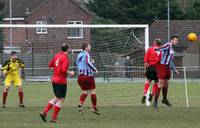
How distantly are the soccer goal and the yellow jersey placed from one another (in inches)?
102

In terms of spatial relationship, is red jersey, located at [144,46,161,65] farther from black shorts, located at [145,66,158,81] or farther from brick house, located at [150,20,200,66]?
A: brick house, located at [150,20,200,66]

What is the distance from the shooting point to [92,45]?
3105cm

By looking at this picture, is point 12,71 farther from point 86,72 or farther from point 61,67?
point 61,67

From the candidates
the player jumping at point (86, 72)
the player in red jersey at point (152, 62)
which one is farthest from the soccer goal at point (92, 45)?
the player jumping at point (86, 72)

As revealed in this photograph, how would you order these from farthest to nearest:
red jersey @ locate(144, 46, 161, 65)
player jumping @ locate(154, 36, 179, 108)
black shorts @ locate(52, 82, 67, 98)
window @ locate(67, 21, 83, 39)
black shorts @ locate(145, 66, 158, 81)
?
window @ locate(67, 21, 83, 39)
black shorts @ locate(145, 66, 158, 81)
red jersey @ locate(144, 46, 161, 65)
player jumping @ locate(154, 36, 179, 108)
black shorts @ locate(52, 82, 67, 98)

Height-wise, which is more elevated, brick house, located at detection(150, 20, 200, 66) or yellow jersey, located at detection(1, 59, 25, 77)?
brick house, located at detection(150, 20, 200, 66)

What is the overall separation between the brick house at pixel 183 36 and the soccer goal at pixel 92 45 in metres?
31.8

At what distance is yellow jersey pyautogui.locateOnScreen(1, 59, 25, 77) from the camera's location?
23953 mm

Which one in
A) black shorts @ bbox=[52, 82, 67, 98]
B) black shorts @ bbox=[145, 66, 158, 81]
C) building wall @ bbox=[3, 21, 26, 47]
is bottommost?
black shorts @ bbox=[52, 82, 67, 98]

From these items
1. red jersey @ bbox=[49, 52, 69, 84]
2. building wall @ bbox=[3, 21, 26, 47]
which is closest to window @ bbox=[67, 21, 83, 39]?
building wall @ bbox=[3, 21, 26, 47]

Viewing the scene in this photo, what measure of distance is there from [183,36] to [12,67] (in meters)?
54.5

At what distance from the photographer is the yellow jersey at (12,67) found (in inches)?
943

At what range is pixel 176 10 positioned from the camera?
86188 mm

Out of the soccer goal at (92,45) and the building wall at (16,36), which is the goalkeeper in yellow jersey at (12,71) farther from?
the building wall at (16,36)
